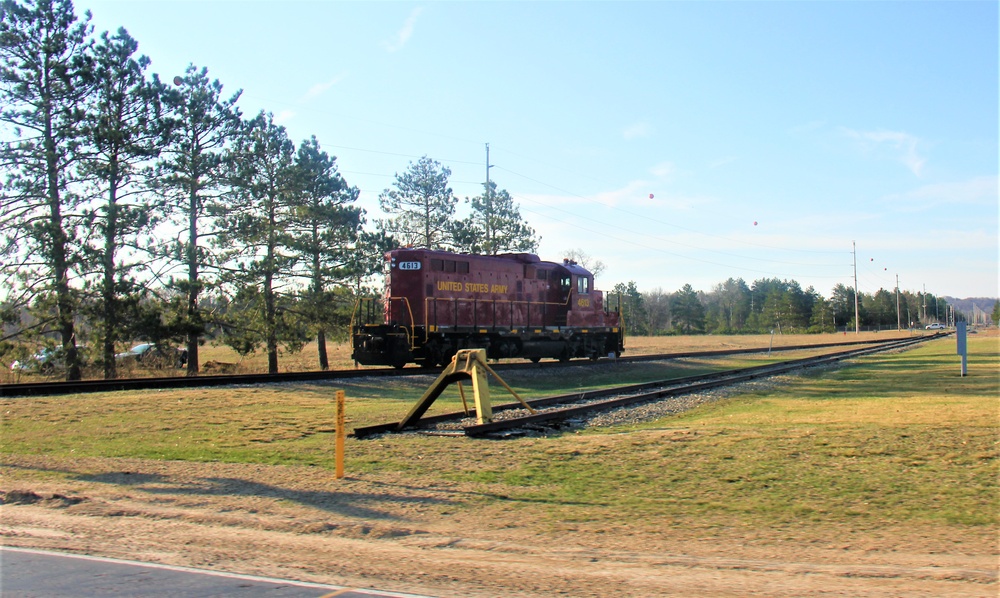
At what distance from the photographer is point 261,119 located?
34.4 metres

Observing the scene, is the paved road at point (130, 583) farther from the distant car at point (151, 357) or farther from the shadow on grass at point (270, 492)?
the distant car at point (151, 357)

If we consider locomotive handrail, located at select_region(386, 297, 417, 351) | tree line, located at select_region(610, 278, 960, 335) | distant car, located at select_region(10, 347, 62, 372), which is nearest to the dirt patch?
locomotive handrail, located at select_region(386, 297, 417, 351)

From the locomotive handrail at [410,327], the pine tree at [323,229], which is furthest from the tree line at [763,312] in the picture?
the locomotive handrail at [410,327]

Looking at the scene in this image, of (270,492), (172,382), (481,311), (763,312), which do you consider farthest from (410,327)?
(763,312)

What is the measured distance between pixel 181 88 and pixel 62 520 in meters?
26.4

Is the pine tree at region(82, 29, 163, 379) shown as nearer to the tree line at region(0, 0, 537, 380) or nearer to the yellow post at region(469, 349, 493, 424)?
the tree line at region(0, 0, 537, 380)

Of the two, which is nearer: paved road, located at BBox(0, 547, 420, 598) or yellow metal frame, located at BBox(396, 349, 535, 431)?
paved road, located at BBox(0, 547, 420, 598)

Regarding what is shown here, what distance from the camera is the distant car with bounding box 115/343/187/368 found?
29317 mm

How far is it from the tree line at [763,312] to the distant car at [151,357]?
9755 cm

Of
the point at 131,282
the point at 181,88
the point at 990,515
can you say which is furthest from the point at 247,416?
the point at 181,88

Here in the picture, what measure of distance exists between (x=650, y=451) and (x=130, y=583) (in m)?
6.64

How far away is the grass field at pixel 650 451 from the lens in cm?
711

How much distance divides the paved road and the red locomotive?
1787cm

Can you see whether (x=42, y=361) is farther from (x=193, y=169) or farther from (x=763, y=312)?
(x=763, y=312)
